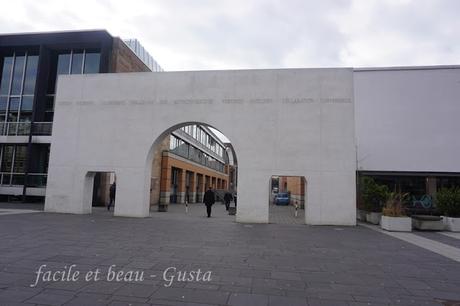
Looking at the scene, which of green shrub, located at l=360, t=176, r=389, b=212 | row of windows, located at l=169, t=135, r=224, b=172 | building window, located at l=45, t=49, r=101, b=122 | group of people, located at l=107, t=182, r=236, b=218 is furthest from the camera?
row of windows, located at l=169, t=135, r=224, b=172

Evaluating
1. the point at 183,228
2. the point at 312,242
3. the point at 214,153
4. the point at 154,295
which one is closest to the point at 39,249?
the point at 154,295

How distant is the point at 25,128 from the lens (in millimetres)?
22250

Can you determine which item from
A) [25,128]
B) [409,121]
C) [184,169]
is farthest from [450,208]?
[25,128]

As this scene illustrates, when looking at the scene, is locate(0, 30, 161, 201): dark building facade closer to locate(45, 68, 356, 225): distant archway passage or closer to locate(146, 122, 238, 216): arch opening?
locate(45, 68, 356, 225): distant archway passage

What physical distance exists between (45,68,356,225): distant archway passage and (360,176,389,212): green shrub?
198 cm

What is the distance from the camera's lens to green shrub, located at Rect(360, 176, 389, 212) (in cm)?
1555

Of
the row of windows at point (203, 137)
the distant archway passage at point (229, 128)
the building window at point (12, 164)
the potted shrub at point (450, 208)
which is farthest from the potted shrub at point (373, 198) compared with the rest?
the building window at point (12, 164)

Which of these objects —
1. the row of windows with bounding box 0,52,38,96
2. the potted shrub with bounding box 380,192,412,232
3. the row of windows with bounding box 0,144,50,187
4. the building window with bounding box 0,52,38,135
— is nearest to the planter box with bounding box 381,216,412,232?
the potted shrub with bounding box 380,192,412,232

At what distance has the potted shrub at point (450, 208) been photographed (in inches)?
541

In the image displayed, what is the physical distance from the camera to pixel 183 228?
39.5ft

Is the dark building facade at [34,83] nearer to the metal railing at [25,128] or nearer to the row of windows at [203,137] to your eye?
the metal railing at [25,128]

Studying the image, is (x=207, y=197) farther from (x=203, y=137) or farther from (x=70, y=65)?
(x=203, y=137)

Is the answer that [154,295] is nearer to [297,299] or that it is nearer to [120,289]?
[120,289]

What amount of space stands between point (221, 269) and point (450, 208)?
12763 mm
